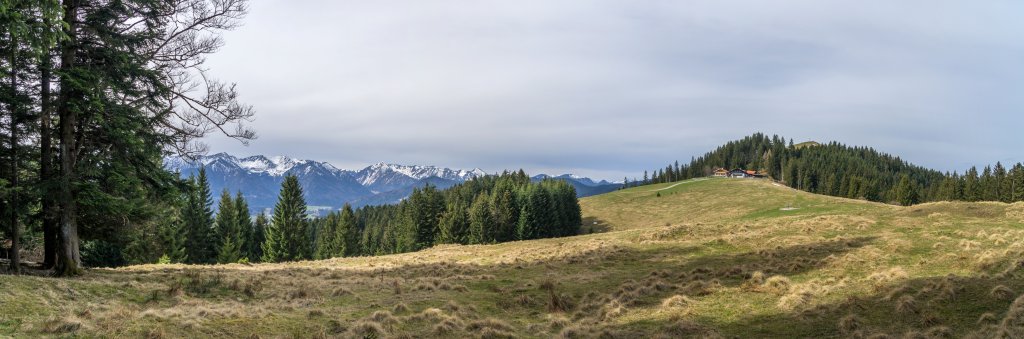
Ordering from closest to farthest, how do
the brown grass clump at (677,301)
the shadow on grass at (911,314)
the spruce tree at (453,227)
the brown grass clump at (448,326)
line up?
1. the shadow on grass at (911,314)
2. the brown grass clump at (448,326)
3. the brown grass clump at (677,301)
4. the spruce tree at (453,227)

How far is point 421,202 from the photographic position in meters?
89.8

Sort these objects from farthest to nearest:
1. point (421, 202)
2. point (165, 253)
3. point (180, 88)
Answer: point (421, 202), point (165, 253), point (180, 88)

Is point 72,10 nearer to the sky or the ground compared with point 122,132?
nearer to the sky

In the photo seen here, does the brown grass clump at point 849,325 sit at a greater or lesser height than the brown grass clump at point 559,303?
greater

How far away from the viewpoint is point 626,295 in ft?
57.6

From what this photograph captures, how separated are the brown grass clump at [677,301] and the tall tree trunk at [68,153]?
64.5ft

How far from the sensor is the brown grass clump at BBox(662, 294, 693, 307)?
1570 cm

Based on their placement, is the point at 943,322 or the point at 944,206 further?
the point at 944,206

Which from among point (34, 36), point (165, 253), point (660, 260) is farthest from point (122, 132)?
point (165, 253)

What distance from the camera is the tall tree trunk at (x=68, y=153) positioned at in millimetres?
15469

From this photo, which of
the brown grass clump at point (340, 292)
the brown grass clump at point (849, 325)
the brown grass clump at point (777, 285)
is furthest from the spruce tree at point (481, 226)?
the brown grass clump at point (849, 325)

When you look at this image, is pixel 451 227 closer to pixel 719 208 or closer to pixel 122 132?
pixel 719 208

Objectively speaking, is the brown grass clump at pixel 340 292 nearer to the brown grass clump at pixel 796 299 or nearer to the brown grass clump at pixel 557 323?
the brown grass clump at pixel 557 323

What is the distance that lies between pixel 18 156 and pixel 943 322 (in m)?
27.7
